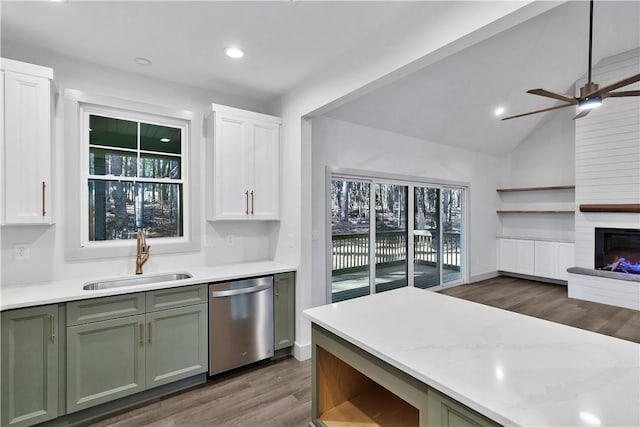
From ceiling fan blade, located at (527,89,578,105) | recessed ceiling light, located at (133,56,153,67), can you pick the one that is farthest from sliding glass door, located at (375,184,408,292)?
recessed ceiling light, located at (133,56,153,67)

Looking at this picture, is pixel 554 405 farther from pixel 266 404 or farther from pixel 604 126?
pixel 604 126

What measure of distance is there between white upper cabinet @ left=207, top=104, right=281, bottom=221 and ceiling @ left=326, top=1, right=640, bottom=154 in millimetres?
1047

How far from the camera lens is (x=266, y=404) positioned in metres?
2.39

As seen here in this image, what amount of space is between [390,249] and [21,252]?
13.9 feet

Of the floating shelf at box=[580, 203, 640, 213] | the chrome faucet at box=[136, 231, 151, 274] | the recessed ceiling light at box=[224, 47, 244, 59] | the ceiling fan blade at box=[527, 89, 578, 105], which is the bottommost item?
the chrome faucet at box=[136, 231, 151, 274]

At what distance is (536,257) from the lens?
6.20 m

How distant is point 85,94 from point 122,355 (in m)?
2.16

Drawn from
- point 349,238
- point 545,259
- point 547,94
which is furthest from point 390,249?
point 545,259

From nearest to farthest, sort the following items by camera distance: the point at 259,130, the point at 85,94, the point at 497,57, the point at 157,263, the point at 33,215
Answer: the point at 33,215, the point at 85,94, the point at 157,263, the point at 259,130, the point at 497,57

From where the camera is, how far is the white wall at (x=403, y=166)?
382cm

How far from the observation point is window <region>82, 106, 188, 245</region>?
2779mm

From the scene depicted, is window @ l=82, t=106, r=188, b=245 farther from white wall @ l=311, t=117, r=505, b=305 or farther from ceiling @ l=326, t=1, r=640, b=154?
ceiling @ l=326, t=1, r=640, b=154

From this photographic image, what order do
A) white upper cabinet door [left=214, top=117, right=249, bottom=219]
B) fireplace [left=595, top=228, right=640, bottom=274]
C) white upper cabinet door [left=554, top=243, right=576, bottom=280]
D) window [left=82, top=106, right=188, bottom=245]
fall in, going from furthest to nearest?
1. white upper cabinet door [left=554, top=243, right=576, bottom=280]
2. fireplace [left=595, top=228, right=640, bottom=274]
3. white upper cabinet door [left=214, top=117, right=249, bottom=219]
4. window [left=82, top=106, right=188, bottom=245]

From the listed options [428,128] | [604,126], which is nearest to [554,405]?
[428,128]
